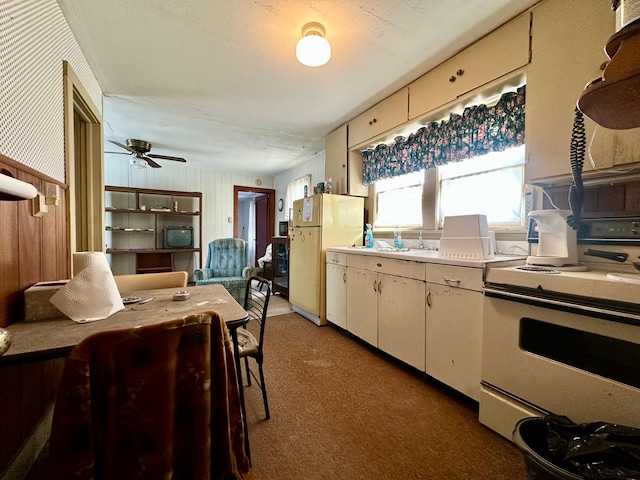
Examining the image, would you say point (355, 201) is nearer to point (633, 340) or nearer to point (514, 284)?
point (514, 284)

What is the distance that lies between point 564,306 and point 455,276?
0.59 m

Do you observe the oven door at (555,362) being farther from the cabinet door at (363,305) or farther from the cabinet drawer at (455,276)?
the cabinet door at (363,305)

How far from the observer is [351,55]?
216 centimetres

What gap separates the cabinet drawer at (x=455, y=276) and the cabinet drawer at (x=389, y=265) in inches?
3.4

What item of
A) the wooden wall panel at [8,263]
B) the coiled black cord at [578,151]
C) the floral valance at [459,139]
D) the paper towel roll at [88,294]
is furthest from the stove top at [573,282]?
the wooden wall panel at [8,263]

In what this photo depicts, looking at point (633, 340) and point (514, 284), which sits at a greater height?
point (514, 284)

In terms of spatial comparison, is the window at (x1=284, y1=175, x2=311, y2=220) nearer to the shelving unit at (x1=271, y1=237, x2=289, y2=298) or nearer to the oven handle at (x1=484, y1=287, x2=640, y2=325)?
the shelving unit at (x1=271, y1=237, x2=289, y2=298)

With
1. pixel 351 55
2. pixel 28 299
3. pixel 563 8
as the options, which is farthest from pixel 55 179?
pixel 563 8

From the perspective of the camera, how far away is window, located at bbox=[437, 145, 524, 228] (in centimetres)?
213

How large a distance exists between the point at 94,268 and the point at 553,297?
206cm

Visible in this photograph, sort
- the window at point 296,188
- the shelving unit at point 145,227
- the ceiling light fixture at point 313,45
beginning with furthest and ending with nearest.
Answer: the window at point 296,188 → the shelving unit at point 145,227 → the ceiling light fixture at point 313,45

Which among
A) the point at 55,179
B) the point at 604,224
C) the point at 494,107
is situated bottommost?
the point at 604,224

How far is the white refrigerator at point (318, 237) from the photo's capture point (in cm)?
320

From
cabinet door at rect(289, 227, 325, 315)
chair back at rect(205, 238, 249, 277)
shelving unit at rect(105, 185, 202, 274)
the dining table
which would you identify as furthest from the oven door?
shelving unit at rect(105, 185, 202, 274)
